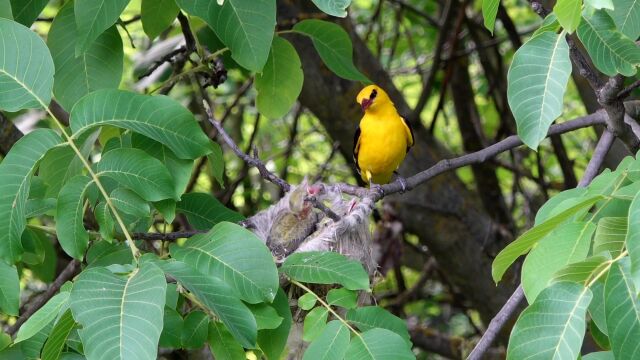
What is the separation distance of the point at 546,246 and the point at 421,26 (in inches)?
161

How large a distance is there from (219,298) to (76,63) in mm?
866

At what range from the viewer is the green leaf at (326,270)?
5.73 ft

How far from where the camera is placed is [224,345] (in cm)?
182

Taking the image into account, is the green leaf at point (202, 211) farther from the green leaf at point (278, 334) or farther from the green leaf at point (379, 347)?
the green leaf at point (379, 347)

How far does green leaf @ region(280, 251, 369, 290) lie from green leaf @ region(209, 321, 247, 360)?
176 millimetres

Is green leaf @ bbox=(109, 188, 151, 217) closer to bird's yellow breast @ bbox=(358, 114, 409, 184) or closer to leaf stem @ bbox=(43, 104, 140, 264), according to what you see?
leaf stem @ bbox=(43, 104, 140, 264)

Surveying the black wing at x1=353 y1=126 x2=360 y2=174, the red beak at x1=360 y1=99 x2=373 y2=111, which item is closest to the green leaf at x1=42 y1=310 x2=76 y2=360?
the red beak at x1=360 y1=99 x2=373 y2=111

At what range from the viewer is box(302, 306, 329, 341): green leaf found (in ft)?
5.58

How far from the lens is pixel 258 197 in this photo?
4.51 metres

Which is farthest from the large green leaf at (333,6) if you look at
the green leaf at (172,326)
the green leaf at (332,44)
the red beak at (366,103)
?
the red beak at (366,103)

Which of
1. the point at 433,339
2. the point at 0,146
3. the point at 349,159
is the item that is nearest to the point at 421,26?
the point at 349,159

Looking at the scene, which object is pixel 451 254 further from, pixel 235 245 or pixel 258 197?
pixel 235 245

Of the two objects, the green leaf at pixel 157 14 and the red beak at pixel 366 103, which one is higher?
the green leaf at pixel 157 14

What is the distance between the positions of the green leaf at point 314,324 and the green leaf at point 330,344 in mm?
36
